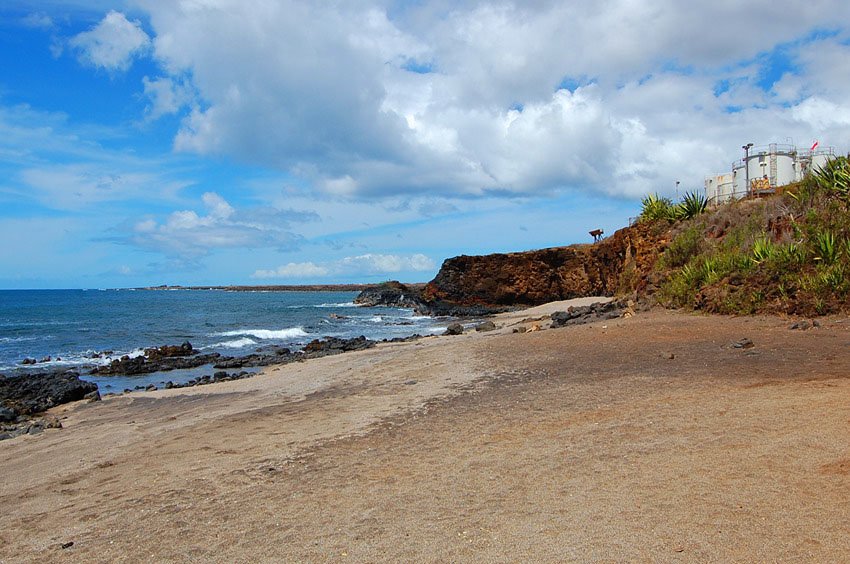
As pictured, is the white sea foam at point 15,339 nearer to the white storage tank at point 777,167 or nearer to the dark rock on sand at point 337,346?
the dark rock on sand at point 337,346

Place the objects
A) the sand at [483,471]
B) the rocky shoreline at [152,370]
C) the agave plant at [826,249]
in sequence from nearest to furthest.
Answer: the sand at [483,471] → the rocky shoreline at [152,370] → the agave plant at [826,249]

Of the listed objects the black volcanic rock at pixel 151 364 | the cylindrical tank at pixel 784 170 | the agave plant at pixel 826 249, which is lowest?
the black volcanic rock at pixel 151 364

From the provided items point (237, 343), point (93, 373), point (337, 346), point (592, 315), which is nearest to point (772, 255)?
point (592, 315)

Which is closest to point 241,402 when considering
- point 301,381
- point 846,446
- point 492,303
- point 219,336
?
point 301,381

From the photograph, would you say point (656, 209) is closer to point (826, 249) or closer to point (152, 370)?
point (826, 249)

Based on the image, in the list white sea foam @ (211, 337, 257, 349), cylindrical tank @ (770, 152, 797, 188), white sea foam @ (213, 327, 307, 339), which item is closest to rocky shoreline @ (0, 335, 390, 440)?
white sea foam @ (211, 337, 257, 349)

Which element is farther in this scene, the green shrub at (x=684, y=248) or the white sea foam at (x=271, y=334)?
the white sea foam at (x=271, y=334)

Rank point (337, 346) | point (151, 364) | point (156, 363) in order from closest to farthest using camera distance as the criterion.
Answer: point (151, 364) < point (156, 363) < point (337, 346)

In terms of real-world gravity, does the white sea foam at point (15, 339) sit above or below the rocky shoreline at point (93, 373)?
above

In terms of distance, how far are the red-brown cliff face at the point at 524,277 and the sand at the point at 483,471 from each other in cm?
3884

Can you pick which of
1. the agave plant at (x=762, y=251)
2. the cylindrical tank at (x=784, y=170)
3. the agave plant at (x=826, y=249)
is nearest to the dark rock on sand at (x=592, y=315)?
the agave plant at (x=762, y=251)

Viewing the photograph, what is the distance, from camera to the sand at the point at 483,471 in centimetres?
439

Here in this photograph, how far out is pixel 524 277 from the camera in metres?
57.7

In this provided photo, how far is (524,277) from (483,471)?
172 feet
